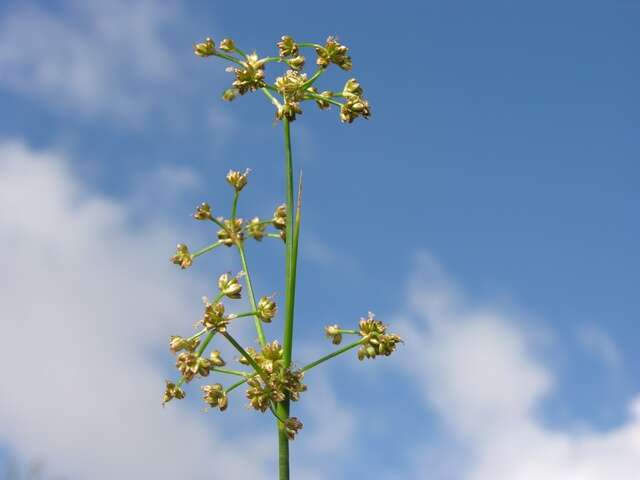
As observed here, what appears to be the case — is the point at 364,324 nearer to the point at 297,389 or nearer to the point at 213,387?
the point at 297,389

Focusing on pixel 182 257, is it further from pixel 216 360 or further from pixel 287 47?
pixel 287 47

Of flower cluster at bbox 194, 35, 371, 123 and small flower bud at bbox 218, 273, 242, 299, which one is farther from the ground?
flower cluster at bbox 194, 35, 371, 123

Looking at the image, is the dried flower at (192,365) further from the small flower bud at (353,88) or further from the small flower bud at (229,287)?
the small flower bud at (353,88)

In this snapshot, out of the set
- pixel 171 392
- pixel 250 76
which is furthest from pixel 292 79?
pixel 171 392

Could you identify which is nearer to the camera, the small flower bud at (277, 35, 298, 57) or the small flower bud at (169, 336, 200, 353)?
the small flower bud at (169, 336, 200, 353)

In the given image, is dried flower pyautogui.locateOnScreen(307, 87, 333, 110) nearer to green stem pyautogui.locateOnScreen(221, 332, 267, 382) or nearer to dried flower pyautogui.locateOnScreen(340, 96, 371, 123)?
dried flower pyautogui.locateOnScreen(340, 96, 371, 123)

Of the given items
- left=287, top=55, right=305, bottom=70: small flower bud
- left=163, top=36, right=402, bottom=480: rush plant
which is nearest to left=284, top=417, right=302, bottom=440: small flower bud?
left=163, top=36, right=402, bottom=480: rush plant
